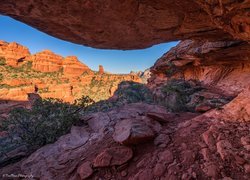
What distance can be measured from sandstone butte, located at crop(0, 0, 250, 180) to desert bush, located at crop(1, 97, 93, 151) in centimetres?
158

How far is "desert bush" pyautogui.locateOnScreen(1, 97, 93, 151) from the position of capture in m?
8.84

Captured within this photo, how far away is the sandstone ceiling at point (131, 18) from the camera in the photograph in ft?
14.3

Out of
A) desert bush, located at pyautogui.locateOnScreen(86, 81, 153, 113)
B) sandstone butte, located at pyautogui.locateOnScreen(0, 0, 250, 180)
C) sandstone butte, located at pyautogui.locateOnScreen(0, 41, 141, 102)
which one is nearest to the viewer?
sandstone butte, located at pyautogui.locateOnScreen(0, 0, 250, 180)

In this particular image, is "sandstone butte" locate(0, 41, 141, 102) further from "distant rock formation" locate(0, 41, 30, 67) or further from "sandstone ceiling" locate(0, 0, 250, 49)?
"sandstone ceiling" locate(0, 0, 250, 49)

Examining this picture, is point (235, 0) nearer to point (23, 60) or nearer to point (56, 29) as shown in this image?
point (56, 29)

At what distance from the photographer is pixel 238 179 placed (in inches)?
149

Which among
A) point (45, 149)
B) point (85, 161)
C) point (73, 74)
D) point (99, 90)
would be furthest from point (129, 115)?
point (73, 74)

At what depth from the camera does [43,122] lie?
9.66 metres

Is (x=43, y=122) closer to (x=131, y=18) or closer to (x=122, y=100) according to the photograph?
(x=131, y=18)

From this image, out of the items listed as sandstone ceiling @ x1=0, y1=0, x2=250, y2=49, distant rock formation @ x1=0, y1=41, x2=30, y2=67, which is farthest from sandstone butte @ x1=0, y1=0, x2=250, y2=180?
distant rock formation @ x1=0, y1=41, x2=30, y2=67

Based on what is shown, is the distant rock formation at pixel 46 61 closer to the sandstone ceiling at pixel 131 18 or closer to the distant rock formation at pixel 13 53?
the distant rock formation at pixel 13 53

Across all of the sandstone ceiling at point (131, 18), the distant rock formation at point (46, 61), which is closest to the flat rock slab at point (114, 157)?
the sandstone ceiling at point (131, 18)

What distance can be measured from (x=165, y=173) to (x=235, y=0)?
3982mm

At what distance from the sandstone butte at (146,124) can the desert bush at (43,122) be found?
158cm
